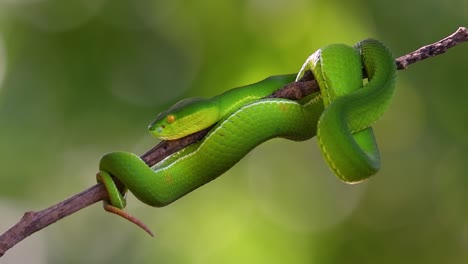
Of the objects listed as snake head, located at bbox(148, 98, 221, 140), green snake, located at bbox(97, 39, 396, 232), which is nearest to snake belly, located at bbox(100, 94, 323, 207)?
green snake, located at bbox(97, 39, 396, 232)

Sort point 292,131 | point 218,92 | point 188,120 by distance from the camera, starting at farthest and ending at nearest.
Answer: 1. point 218,92
2. point 188,120
3. point 292,131

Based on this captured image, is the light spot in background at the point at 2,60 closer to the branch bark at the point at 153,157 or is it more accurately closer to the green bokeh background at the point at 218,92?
the green bokeh background at the point at 218,92

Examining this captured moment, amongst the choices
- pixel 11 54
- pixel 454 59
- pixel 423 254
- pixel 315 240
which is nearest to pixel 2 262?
pixel 11 54

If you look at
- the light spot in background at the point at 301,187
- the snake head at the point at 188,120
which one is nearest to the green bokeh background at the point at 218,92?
the light spot in background at the point at 301,187

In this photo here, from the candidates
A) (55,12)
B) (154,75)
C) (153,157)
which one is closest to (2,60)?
(55,12)

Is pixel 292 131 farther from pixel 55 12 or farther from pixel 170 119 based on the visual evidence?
pixel 55 12

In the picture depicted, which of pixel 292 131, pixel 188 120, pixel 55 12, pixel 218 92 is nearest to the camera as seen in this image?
pixel 292 131
